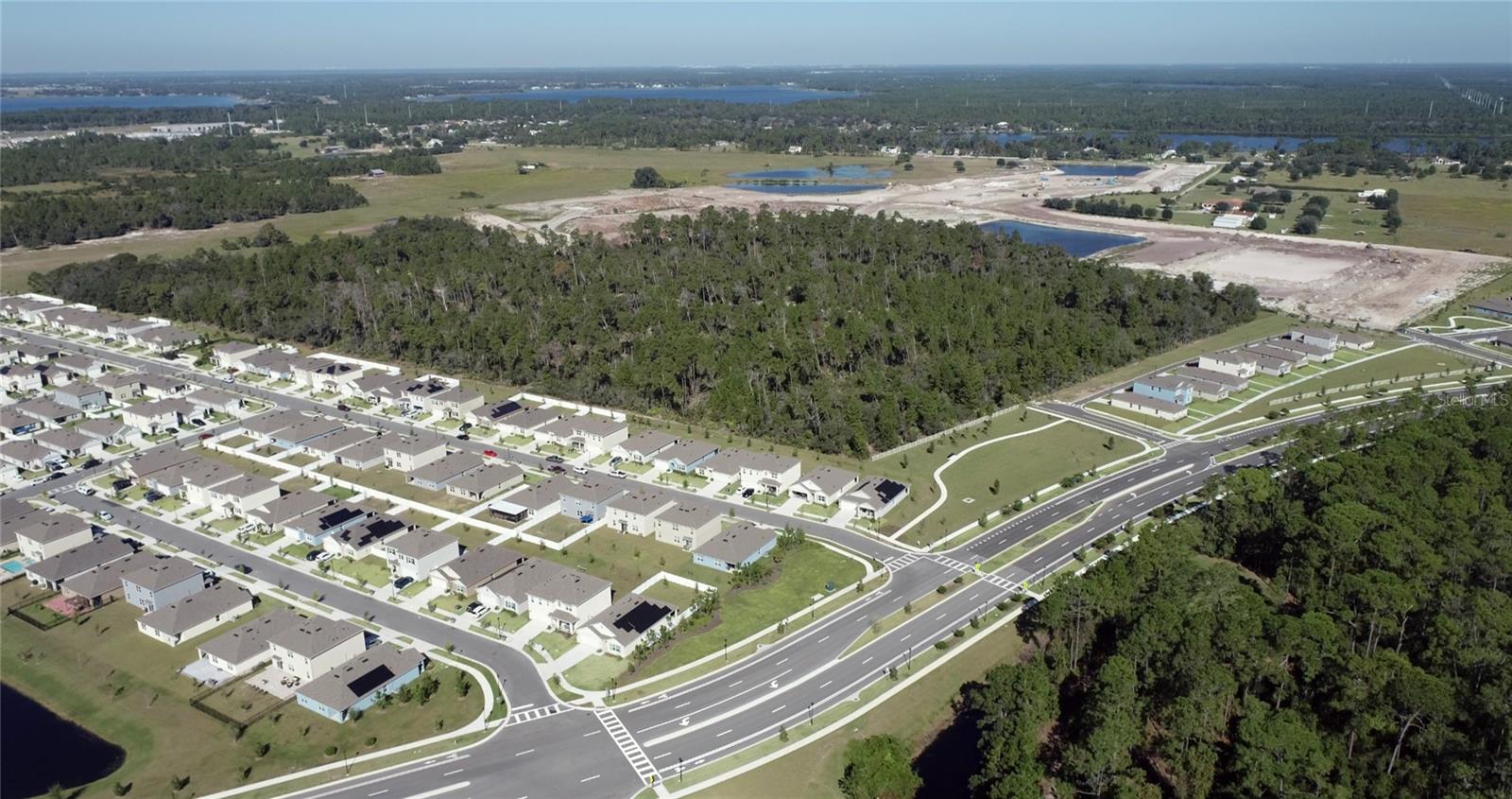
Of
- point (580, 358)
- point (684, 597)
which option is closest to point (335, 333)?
point (580, 358)

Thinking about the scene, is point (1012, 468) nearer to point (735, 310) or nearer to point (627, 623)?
point (627, 623)

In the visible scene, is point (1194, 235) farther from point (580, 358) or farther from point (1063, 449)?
point (580, 358)

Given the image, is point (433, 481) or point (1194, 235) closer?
point (433, 481)

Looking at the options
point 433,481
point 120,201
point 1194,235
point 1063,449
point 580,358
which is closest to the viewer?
point 433,481

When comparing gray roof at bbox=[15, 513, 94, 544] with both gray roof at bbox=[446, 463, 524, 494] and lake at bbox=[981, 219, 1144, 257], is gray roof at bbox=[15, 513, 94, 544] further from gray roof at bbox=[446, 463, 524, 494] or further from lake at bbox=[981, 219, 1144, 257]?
lake at bbox=[981, 219, 1144, 257]

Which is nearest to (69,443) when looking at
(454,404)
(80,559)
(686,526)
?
(80,559)

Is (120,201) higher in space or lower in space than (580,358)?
higher

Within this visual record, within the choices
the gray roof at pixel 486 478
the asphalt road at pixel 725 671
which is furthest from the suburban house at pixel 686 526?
the gray roof at pixel 486 478
